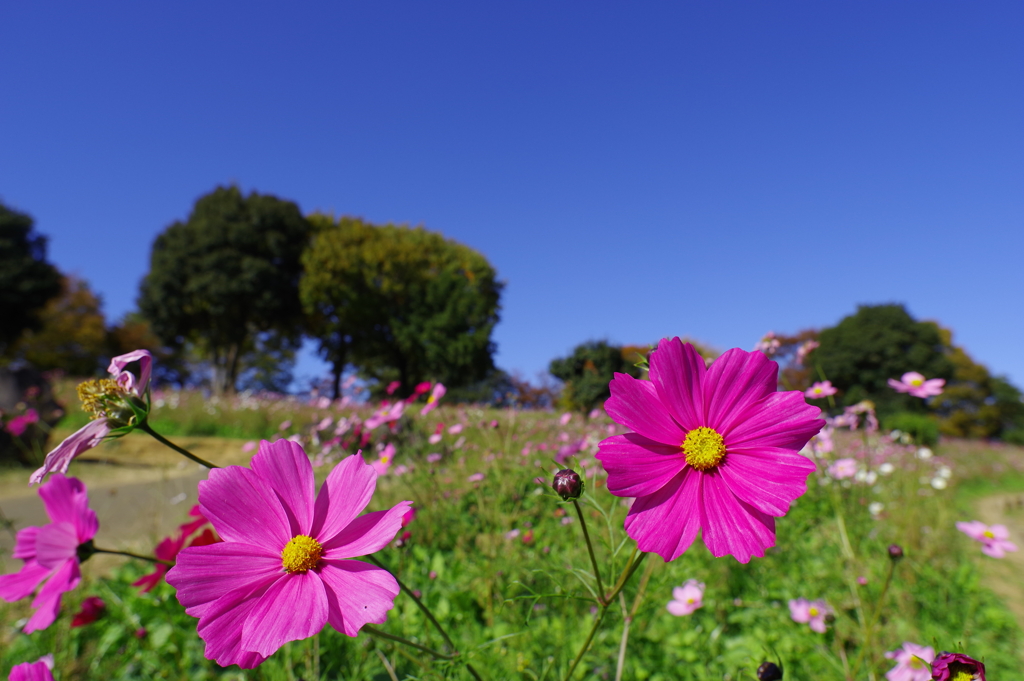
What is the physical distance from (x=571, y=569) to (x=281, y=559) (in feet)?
1.01

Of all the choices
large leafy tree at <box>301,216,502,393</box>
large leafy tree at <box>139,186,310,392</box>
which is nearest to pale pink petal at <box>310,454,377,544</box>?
large leafy tree at <box>301,216,502,393</box>

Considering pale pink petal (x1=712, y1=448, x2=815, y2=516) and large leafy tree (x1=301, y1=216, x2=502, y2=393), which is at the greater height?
large leafy tree (x1=301, y1=216, x2=502, y2=393)

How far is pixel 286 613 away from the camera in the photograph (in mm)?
487

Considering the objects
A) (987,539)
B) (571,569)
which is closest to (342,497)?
(571,569)

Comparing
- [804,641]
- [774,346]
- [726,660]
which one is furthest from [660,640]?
[774,346]

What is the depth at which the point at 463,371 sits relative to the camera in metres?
18.6

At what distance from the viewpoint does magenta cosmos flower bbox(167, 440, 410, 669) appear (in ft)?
1.53

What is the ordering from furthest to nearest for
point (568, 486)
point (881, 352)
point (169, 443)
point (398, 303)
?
point (881, 352)
point (398, 303)
point (568, 486)
point (169, 443)

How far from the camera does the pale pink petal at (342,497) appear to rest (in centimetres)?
53

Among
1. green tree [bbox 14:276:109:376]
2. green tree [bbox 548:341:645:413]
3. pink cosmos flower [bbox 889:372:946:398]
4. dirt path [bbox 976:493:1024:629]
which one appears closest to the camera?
pink cosmos flower [bbox 889:372:946:398]

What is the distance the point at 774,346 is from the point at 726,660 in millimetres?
1005

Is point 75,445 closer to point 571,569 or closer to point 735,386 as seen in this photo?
point 571,569

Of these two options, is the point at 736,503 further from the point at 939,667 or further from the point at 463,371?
the point at 463,371

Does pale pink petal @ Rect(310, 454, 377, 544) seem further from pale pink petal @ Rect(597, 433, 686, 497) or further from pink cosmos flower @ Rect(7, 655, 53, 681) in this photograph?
pink cosmos flower @ Rect(7, 655, 53, 681)
